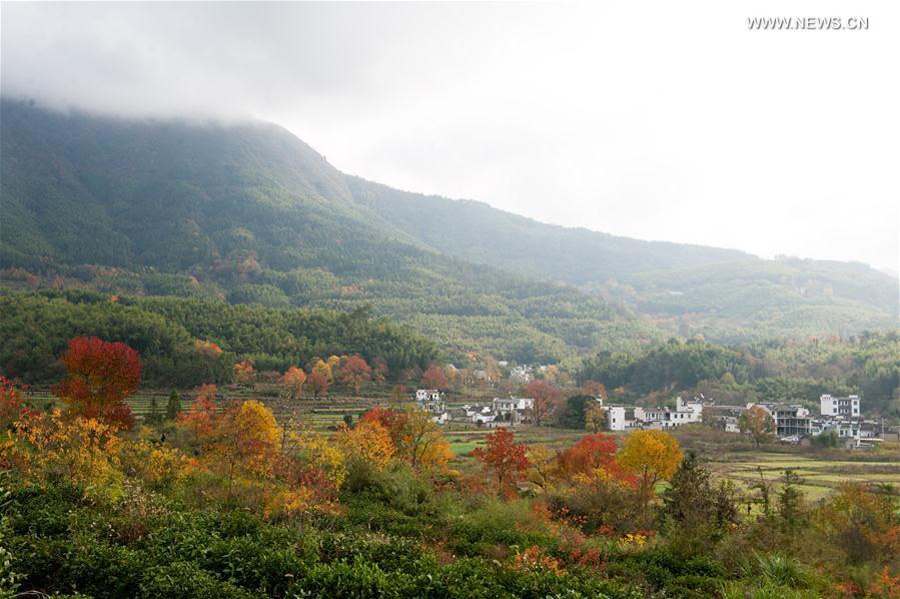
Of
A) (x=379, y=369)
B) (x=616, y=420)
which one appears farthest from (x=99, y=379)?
(x=616, y=420)

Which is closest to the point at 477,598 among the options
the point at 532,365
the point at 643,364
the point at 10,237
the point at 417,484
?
the point at 417,484

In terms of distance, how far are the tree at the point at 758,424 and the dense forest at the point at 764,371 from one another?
17.2 metres

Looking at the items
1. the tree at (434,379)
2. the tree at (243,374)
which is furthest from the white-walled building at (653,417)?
the tree at (243,374)

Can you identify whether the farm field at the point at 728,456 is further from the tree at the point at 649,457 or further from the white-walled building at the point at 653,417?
the tree at the point at 649,457

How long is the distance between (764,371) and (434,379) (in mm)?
47546

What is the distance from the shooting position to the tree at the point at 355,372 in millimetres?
61344

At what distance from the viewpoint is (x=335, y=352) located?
223 ft

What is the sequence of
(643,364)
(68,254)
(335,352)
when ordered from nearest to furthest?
(335,352) < (643,364) < (68,254)

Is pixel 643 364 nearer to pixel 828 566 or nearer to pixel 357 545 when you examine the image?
pixel 828 566

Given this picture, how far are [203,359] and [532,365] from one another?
7071 centimetres

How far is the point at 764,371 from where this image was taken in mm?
81312

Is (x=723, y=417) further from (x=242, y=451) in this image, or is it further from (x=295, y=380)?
(x=242, y=451)

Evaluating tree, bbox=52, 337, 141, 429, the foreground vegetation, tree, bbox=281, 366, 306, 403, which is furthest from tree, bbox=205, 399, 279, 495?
tree, bbox=281, 366, 306, 403

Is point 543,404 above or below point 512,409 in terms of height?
above
